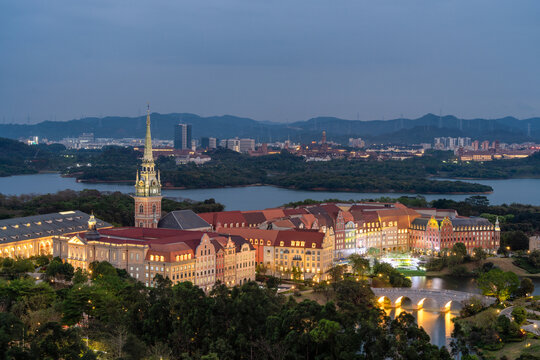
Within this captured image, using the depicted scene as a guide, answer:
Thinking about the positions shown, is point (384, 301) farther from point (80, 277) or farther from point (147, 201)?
point (147, 201)

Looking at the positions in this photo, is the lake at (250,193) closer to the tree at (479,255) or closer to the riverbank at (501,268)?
the tree at (479,255)

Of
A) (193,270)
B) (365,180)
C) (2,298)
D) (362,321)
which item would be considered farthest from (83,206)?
(365,180)

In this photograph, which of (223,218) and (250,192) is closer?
(223,218)

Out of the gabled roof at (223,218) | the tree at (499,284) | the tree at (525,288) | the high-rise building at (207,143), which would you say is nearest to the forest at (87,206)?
the gabled roof at (223,218)

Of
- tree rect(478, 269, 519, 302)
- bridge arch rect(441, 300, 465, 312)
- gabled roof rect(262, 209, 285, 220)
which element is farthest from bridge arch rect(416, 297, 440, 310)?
gabled roof rect(262, 209, 285, 220)

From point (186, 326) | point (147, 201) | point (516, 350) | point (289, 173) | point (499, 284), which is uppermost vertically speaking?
point (147, 201)

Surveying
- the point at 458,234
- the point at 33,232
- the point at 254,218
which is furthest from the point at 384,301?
the point at 33,232

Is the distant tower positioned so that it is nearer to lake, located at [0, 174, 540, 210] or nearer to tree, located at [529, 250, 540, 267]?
tree, located at [529, 250, 540, 267]

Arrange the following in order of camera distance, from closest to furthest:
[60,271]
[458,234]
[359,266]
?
[60,271], [359,266], [458,234]

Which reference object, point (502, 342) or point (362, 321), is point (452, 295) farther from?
point (362, 321)
